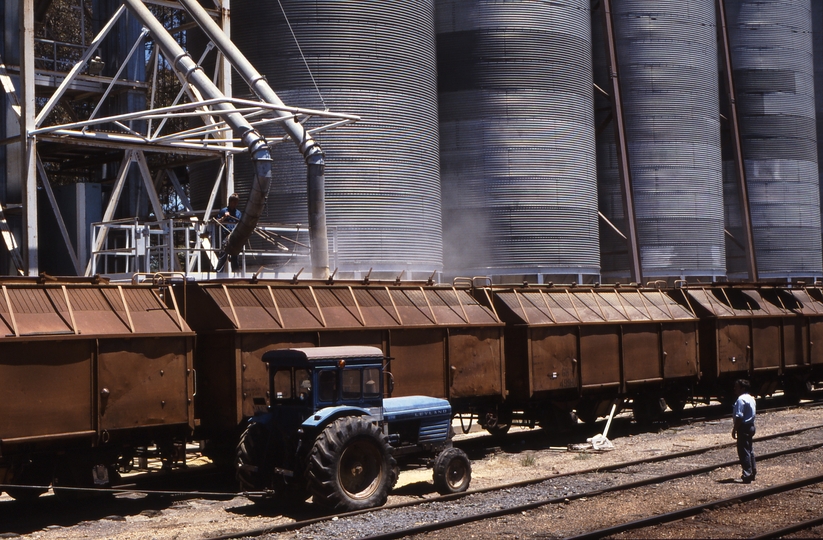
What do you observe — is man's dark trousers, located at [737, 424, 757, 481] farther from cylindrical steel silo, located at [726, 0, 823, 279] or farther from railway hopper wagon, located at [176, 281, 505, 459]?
cylindrical steel silo, located at [726, 0, 823, 279]

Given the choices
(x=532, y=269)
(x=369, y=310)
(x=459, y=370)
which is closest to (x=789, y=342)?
(x=532, y=269)

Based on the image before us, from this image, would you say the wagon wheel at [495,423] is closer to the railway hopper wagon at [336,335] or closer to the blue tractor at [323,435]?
the railway hopper wagon at [336,335]

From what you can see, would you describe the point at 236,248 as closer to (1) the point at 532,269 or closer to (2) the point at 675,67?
(1) the point at 532,269

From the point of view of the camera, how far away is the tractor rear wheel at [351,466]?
12.4m

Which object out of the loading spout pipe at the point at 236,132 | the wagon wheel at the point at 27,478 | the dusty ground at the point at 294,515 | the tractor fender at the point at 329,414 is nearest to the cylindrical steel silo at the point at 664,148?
the dusty ground at the point at 294,515

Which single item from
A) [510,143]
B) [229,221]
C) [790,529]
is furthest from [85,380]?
[510,143]

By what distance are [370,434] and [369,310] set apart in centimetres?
468

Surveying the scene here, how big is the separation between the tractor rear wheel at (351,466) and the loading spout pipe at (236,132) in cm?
1067

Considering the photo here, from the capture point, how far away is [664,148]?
1662 inches

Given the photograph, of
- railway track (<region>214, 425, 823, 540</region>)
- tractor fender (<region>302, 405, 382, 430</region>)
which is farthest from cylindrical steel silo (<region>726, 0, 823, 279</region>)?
tractor fender (<region>302, 405, 382, 430</region>)

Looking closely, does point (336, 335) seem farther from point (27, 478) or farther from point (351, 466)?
point (27, 478)

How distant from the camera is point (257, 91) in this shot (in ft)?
82.3

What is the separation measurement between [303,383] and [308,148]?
11.9m

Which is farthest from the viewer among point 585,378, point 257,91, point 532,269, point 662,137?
point 662,137
